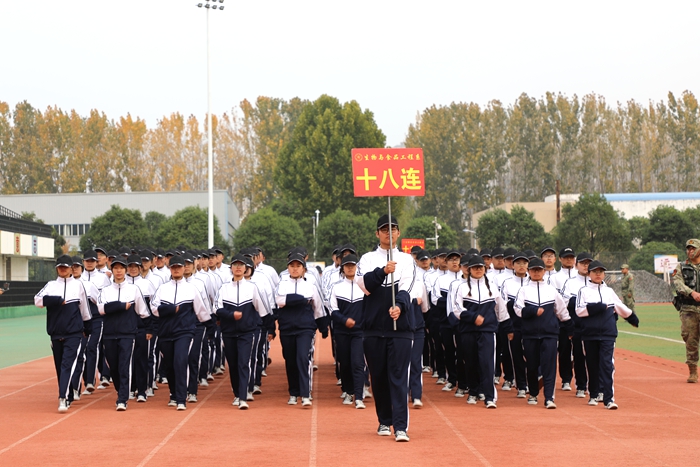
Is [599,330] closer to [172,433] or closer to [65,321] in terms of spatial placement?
[172,433]

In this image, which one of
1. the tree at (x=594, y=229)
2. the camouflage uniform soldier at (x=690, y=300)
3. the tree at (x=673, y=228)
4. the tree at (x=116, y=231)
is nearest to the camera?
the camouflage uniform soldier at (x=690, y=300)

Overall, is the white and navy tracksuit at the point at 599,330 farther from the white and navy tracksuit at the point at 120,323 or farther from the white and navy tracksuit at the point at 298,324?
the white and navy tracksuit at the point at 120,323

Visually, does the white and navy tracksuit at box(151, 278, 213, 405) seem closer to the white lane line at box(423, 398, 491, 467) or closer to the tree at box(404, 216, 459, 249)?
the white lane line at box(423, 398, 491, 467)

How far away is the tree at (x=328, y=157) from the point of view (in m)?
68.6

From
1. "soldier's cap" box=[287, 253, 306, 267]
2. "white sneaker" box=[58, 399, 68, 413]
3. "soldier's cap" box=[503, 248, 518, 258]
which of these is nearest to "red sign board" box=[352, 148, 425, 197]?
"soldier's cap" box=[287, 253, 306, 267]

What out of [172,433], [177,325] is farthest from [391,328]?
[177,325]

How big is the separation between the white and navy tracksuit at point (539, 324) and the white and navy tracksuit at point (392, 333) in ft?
11.1

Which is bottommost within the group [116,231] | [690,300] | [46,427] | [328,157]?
[46,427]

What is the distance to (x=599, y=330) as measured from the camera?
1212cm

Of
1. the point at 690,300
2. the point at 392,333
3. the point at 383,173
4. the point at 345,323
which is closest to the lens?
the point at 392,333

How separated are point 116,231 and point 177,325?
5263 centimetres

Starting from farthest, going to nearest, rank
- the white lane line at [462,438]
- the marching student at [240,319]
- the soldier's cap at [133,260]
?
the soldier's cap at [133,260]
the marching student at [240,319]
the white lane line at [462,438]

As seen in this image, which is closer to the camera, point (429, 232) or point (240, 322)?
point (240, 322)

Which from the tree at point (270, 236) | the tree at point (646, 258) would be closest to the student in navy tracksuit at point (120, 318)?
the tree at point (646, 258)
